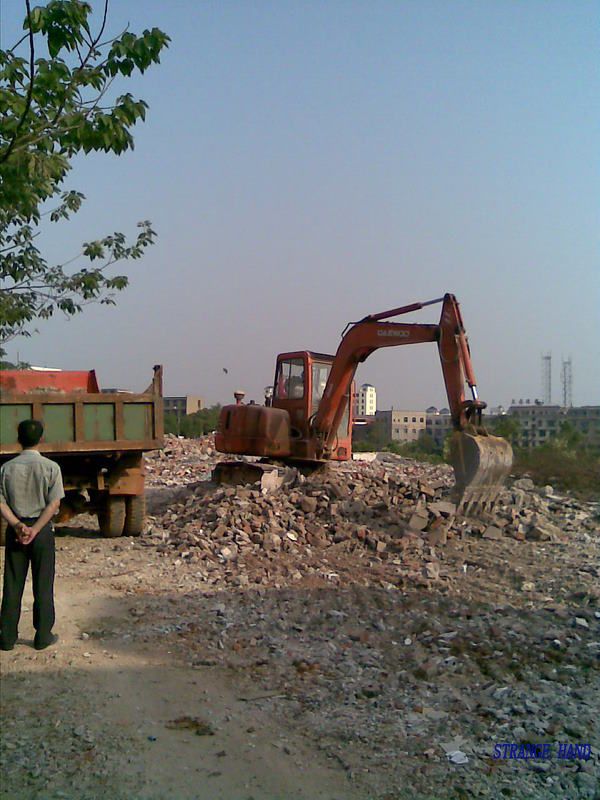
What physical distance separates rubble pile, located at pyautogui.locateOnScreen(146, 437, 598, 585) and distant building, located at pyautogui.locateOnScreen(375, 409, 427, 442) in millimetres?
41175

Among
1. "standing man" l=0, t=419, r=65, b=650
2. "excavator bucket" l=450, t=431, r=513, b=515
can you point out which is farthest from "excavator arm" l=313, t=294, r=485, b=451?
"standing man" l=0, t=419, r=65, b=650

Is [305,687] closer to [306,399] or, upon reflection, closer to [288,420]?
[288,420]

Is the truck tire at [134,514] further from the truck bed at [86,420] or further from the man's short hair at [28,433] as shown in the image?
the man's short hair at [28,433]

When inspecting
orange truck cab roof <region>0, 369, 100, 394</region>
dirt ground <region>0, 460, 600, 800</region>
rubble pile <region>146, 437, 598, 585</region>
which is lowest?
dirt ground <region>0, 460, 600, 800</region>

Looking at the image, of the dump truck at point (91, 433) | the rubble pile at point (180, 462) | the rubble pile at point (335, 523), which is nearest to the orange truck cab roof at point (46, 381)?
the dump truck at point (91, 433)

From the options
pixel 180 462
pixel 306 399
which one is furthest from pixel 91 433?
pixel 180 462

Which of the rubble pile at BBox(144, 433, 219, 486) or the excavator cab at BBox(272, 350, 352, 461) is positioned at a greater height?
the excavator cab at BBox(272, 350, 352, 461)

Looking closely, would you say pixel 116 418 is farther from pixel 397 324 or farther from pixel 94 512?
pixel 397 324

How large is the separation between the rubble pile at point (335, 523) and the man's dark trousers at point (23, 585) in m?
2.67

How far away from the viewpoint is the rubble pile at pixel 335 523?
9.17 meters

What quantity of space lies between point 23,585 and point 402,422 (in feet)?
175

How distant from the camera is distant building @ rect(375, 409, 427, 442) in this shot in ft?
180

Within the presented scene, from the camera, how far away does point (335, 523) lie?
10.4 metres

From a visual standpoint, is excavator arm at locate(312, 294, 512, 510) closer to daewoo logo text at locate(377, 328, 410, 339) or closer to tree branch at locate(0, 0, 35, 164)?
daewoo logo text at locate(377, 328, 410, 339)
